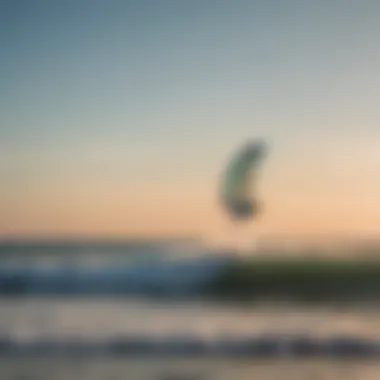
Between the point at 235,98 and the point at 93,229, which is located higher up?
the point at 235,98

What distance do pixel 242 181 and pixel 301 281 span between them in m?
0.20

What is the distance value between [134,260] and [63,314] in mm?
150

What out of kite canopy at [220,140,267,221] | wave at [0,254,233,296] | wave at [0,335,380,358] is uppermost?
kite canopy at [220,140,267,221]

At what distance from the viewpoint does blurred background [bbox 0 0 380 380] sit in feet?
4.23

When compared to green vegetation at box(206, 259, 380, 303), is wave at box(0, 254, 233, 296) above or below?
above

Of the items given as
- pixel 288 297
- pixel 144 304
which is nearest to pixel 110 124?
pixel 144 304

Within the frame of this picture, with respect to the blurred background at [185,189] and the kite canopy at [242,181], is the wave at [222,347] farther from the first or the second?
the kite canopy at [242,181]

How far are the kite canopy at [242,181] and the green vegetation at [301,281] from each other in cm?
9

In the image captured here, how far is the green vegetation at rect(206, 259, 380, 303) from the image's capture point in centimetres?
130

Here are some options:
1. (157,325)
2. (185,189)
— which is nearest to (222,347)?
(157,325)

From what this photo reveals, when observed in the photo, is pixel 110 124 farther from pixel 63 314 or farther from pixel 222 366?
pixel 222 366

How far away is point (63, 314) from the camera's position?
1301mm

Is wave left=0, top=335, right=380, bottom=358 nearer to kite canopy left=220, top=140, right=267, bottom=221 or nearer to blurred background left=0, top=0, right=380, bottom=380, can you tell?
blurred background left=0, top=0, right=380, bottom=380

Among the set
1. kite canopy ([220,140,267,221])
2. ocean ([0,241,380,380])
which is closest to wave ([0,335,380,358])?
ocean ([0,241,380,380])
